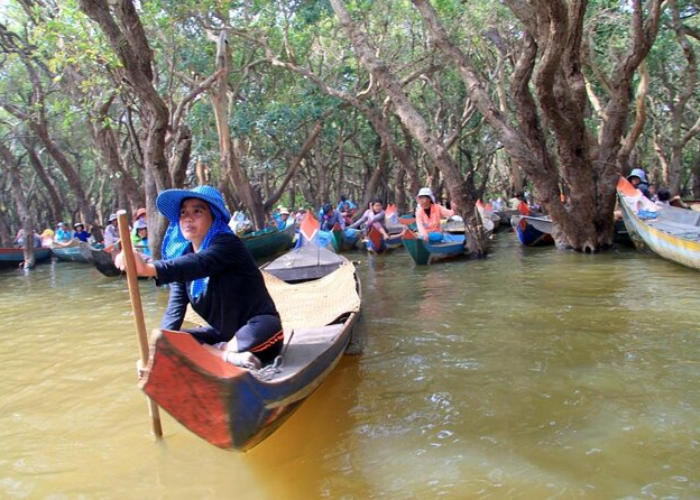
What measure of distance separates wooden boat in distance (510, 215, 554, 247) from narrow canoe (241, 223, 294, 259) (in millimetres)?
6135

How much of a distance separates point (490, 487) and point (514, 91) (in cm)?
911

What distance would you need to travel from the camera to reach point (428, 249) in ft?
36.5

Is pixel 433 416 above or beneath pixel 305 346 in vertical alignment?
beneath

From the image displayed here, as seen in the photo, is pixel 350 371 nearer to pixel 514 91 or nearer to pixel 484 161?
pixel 514 91

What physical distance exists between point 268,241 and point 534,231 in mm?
6491

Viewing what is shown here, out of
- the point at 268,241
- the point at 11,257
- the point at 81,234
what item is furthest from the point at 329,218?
the point at 11,257

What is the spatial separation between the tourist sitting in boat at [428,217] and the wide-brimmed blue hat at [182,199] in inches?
304

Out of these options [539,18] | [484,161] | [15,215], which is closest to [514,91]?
[539,18]

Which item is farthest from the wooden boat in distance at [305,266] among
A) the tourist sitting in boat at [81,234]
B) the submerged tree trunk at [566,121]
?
the tourist sitting in boat at [81,234]

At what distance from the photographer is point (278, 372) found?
318 centimetres

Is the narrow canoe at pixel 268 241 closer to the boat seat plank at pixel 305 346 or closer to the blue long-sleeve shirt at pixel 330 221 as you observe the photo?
the blue long-sleeve shirt at pixel 330 221

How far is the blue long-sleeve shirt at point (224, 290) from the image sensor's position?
3.00m

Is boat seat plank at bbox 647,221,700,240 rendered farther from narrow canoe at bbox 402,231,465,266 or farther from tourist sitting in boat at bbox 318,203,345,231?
tourist sitting in boat at bbox 318,203,345,231

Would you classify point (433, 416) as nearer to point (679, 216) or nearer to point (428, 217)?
point (428, 217)
